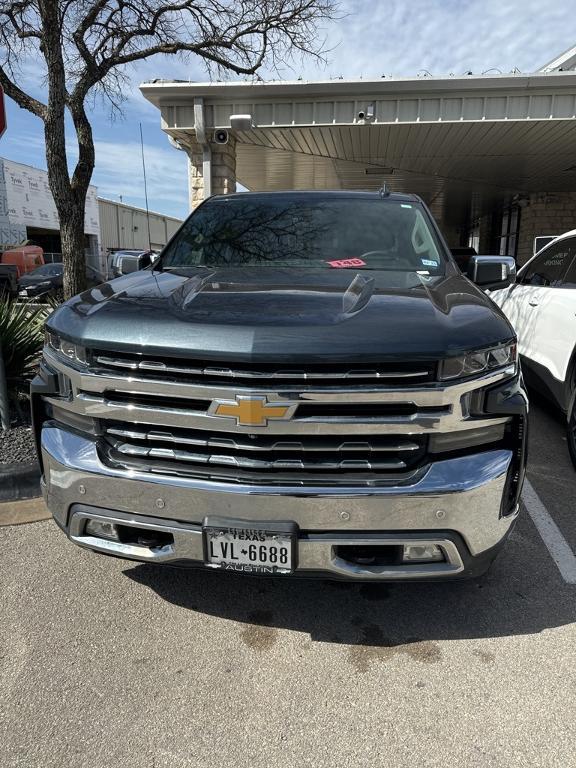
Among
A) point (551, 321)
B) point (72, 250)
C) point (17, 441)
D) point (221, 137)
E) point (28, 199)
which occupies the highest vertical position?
point (28, 199)

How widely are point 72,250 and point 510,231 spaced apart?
13.9 m

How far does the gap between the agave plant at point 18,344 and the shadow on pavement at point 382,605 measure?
8.22 feet

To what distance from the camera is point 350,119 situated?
9.39m

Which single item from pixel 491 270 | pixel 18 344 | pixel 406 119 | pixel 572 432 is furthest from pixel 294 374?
pixel 406 119

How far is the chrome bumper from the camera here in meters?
2.11

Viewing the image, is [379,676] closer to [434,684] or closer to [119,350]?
[434,684]

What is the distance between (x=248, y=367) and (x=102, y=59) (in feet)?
27.9

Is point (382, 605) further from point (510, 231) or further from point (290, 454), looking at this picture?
point (510, 231)

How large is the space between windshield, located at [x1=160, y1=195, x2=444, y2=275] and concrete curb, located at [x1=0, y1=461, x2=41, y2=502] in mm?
1576

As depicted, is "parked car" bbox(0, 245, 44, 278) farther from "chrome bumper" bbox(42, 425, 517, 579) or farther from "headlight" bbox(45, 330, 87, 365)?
"chrome bumper" bbox(42, 425, 517, 579)

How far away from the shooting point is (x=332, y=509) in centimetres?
211

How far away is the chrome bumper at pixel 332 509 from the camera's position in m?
2.11

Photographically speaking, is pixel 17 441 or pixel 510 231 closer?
pixel 17 441

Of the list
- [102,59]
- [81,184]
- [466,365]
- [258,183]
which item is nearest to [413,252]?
[466,365]
